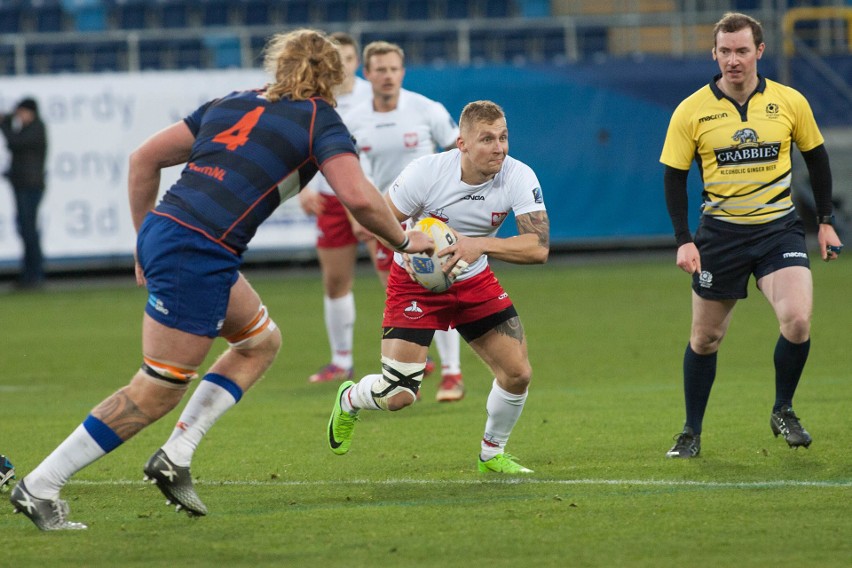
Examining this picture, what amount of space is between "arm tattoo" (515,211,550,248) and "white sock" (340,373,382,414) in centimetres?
104

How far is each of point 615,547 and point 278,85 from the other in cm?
227

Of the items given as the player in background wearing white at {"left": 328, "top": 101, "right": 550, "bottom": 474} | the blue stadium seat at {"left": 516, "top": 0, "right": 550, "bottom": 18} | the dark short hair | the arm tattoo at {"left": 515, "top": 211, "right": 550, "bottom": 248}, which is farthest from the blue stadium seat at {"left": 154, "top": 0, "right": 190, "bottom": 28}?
the arm tattoo at {"left": 515, "top": 211, "right": 550, "bottom": 248}

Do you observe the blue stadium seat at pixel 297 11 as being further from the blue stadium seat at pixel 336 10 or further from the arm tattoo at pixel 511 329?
the arm tattoo at pixel 511 329

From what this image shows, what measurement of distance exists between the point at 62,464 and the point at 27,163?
13.2 metres

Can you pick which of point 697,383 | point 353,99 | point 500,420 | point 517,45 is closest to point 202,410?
point 500,420

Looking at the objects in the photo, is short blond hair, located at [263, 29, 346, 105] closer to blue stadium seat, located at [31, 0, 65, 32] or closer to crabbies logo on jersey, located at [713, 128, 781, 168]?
crabbies logo on jersey, located at [713, 128, 781, 168]

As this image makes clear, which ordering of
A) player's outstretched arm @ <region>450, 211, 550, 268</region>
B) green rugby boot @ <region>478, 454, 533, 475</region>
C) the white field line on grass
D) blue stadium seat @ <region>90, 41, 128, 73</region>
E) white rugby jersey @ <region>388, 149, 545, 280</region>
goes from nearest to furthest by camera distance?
the white field line on grass
player's outstretched arm @ <region>450, 211, 550, 268</region>
green rugby boot @ <region>478, 454, 533, 475</region>
white rugby jersey @ <region>388, 149, 545, 280</region>
blue stadium seat @ <region>90, 41, 128, 73</region>

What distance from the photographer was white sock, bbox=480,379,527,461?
6.39 m

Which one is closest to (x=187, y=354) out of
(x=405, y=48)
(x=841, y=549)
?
(x=841, y=549)

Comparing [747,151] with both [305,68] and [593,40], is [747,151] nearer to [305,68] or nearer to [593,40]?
[305,68]

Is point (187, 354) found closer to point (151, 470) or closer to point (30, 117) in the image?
point (151, 470)

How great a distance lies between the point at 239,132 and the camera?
5219 millimetres

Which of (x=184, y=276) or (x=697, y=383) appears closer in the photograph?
(x=184, y=276)

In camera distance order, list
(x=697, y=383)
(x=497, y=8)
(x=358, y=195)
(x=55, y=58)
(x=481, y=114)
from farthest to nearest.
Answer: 1. (x=497, y=8)
2. (x=55, y=58)
3. (x=697, y=383)
4. (x=481, y=114)
5. (x=358, y=195)
